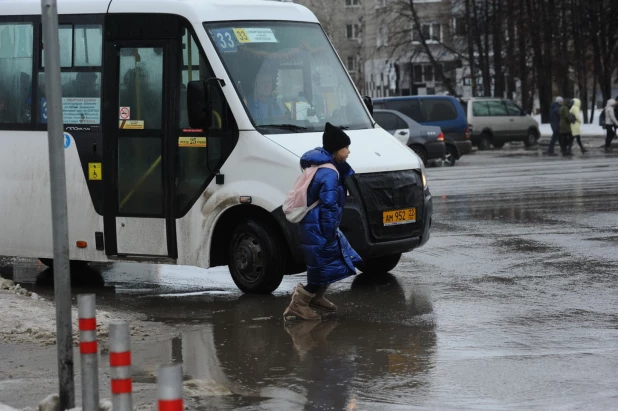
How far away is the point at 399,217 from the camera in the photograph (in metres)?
11.4

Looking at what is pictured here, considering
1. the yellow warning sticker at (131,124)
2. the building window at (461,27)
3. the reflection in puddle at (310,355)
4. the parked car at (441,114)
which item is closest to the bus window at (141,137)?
the yellow warning sticker at (131,124)

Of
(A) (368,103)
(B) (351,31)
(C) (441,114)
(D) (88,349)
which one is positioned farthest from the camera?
(B) (351,31)

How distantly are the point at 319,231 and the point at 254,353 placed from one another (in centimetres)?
150

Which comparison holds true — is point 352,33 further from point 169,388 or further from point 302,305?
point 169,388

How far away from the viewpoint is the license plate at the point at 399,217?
11305 millimetres

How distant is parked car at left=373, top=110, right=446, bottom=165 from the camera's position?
29281 millimetres

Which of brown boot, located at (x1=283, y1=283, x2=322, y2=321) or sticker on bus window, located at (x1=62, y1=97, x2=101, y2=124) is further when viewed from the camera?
sticker on bus window, located at (x1=62, y1=97, x2=101, y2=124)

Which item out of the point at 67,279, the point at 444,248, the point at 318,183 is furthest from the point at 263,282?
the point at 67,279

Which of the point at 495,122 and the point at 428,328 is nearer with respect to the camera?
the point at 428,328

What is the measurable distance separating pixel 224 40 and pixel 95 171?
180 centimetres

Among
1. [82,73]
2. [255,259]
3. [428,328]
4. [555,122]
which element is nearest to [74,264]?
[82,73]

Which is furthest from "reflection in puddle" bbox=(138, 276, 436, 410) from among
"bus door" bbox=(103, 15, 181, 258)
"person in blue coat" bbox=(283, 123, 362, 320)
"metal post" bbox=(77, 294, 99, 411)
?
"bus door" bbox=(103, 15, 181, 258)

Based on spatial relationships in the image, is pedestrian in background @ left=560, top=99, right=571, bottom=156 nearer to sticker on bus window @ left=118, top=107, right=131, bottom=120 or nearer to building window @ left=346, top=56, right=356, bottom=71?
sticker on bus window @ left=118, top=107, right=131, bottom=120

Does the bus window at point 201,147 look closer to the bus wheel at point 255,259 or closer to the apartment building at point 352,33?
the bus wheel at point 255,259
